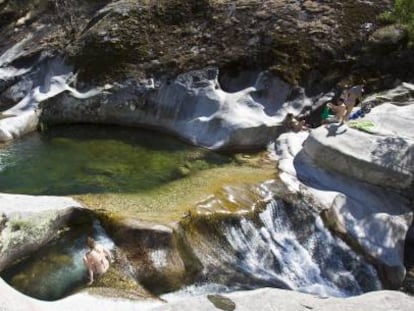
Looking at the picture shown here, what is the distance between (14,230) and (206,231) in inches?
174

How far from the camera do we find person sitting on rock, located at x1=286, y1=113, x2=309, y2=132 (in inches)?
725

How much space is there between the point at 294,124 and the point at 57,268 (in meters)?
10.1

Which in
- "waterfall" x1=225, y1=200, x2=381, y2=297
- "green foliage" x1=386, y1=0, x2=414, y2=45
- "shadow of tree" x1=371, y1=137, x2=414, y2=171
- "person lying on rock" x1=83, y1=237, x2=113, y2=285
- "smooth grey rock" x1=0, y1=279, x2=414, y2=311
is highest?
"green foliage" x1=386, y1=0, x2=414, y2=45

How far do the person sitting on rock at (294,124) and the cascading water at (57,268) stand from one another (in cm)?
870

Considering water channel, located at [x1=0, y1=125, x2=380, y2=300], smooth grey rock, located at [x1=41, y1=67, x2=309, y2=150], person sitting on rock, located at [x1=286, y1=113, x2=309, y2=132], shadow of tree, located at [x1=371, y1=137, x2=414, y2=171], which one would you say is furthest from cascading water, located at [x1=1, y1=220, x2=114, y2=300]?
person sitting on rock, located at [x1=286, y1=113, x2=309, y2=132]

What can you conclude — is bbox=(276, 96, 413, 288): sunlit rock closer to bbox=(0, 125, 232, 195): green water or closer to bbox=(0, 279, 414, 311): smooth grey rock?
bbox=(0, 125, 232, 195): green water

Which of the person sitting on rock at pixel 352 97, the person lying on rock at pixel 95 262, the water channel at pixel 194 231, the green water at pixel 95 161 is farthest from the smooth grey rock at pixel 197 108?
the person lying on rock at pixel 95 262

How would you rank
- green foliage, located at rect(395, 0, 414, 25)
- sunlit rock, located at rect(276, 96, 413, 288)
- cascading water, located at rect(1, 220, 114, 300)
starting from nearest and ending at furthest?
cascading water, located at rect(1, 220, 114, 300)
sunlit rock, located at rect(276, 96, 413, 288)
green foliage, located at rect(395, 0, 414, 25)

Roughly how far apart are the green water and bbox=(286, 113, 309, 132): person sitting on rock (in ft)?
8.96

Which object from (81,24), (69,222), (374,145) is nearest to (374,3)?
(374,145)

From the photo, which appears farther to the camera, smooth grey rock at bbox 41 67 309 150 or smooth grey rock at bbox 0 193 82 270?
smooth grey rock at bbox 41 67 309 150

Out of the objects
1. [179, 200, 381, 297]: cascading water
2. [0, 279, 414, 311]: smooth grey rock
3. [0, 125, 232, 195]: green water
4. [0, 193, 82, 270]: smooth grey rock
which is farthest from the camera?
[0, 125, 232, 195]: green water

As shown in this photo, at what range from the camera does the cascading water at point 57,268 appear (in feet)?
35.9

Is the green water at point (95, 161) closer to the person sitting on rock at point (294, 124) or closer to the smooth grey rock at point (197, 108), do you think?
the smooth grey rock at point (197, 108)
